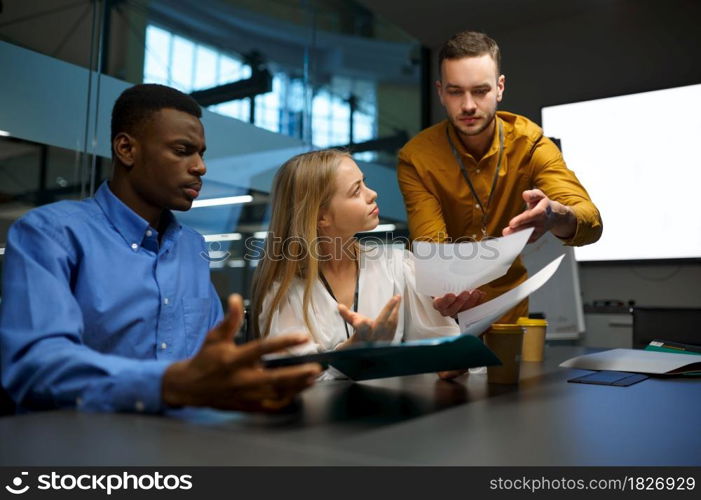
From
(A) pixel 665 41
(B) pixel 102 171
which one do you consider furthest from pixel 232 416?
(A) pixel 665 41

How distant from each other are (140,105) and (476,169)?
3.89 feet

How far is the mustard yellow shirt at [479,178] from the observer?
1.96 m

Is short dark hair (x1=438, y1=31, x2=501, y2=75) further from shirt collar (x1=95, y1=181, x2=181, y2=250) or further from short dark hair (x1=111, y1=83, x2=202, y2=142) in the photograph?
shirt collar (x1=95, y1=181, x2=181, y2=250)

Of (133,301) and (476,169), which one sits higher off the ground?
(476,169)

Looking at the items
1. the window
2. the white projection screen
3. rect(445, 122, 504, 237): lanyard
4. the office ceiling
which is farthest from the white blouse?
the office ceiling

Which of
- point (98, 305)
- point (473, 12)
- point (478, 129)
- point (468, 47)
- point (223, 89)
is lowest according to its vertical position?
point (98, 305)

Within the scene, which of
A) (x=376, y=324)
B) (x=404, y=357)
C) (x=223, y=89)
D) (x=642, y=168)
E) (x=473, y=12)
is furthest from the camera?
(x=473, y=12)

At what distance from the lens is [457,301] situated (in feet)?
3.92

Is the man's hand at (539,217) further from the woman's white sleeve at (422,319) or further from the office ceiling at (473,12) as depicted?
the office ceiling at (473,12)

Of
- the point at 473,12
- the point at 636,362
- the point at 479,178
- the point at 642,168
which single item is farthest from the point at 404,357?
the point at 473,12

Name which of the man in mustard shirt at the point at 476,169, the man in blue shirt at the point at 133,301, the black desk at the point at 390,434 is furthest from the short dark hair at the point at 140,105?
the man in mustard shirt at the point at 476,169

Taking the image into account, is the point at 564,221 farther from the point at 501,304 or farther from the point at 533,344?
the point at 501,304

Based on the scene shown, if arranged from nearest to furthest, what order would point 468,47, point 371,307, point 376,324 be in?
point 376,324 < point 371,307 < point 468,47

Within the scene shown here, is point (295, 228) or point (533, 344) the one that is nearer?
point (533, 344)
